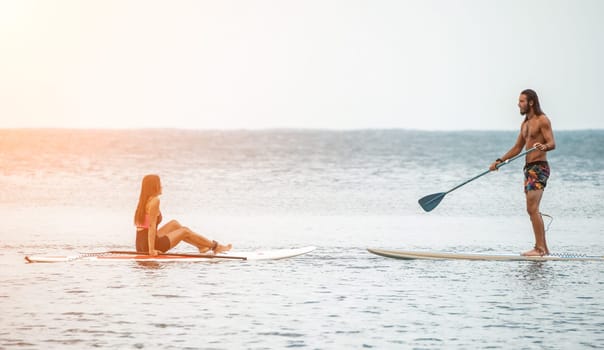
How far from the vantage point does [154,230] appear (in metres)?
11.9

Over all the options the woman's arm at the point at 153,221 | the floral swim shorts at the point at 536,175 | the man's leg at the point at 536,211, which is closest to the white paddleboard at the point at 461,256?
the man's leg at the point at 536,211

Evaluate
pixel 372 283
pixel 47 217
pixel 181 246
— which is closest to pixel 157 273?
pixel 372 283

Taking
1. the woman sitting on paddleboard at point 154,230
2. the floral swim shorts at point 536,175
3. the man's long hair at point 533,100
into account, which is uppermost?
the man's long hair at point 533,100

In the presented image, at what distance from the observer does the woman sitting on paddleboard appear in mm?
11828

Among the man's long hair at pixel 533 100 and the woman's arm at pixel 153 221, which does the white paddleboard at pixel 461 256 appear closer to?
the man's long hair at pixel 533 100

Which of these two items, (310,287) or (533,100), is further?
(533,100)

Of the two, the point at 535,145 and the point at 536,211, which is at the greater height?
the point at 535,145

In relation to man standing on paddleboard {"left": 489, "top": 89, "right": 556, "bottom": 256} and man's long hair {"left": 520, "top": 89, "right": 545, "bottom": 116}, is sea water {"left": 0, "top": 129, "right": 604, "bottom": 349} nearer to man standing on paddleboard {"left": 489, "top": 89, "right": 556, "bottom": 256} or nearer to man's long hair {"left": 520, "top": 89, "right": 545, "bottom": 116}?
man standing on paddleboard {"left": 489, "top": 89, "right": 556, "bottom": 256}

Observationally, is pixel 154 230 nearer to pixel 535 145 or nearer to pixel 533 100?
pixel 535 145

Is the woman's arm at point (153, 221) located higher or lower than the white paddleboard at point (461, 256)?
higher

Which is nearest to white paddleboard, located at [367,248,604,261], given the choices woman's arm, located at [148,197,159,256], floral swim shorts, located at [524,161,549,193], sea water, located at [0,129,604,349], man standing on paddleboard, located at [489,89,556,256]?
sea water, located at [0,129,604,349]

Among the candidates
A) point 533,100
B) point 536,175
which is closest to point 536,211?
point 536,175

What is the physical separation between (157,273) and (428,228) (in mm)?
7238

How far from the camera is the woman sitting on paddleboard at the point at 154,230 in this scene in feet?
38.8
